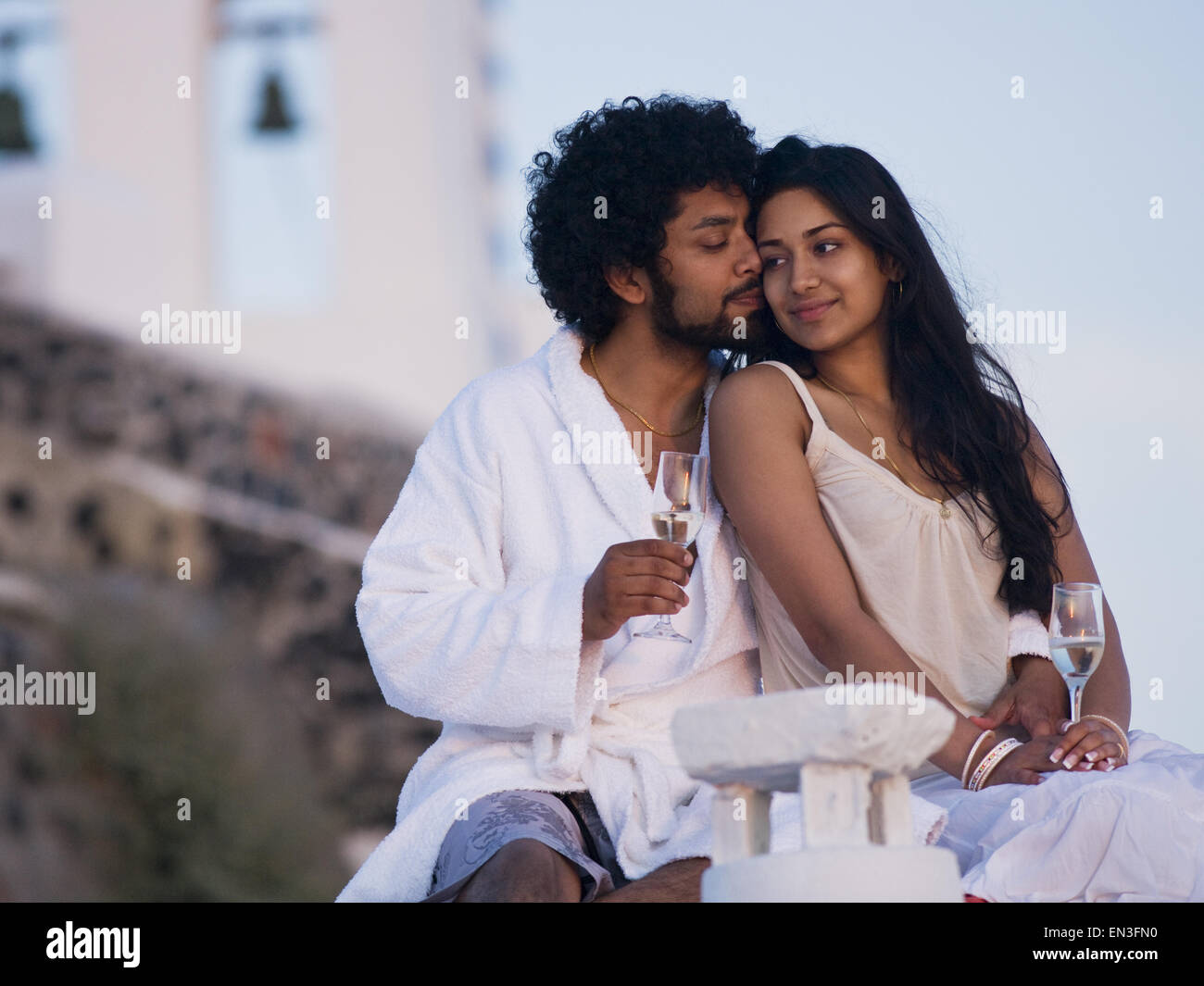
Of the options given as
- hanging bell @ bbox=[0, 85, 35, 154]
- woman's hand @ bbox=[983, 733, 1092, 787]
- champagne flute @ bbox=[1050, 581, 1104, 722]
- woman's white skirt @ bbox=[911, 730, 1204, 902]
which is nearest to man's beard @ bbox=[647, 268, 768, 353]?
champagne flute @ bbox=[1050, 581, 1104, 722]

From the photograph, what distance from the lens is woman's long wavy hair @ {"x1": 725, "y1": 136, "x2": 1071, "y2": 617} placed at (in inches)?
139

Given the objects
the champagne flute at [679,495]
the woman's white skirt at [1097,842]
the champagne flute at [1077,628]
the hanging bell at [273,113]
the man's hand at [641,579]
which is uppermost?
the hanging bell at [273,113]

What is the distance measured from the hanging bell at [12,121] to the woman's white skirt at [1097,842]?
8763mm

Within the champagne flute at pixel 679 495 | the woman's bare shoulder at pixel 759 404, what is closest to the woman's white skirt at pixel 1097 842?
the champagne flute at pixel 679 495

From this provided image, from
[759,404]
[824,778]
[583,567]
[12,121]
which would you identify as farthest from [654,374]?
[12,121]

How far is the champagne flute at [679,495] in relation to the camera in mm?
2830

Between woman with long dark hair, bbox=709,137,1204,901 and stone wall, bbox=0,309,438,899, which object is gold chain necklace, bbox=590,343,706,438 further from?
stone wall, bbox=0,309,438,899

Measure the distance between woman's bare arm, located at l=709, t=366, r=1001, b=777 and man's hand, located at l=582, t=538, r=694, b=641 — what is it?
42 cm

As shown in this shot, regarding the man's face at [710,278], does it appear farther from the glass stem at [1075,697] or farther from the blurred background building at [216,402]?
the blurred background building at [216,402]

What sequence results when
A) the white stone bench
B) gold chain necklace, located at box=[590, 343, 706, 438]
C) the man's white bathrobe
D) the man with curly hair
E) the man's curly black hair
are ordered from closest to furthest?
the white stone bench, the man with curly hair, the man's white bathrobe, gold chain necklace, located at box=[590, 343, 706, 438], the man's curly black hair

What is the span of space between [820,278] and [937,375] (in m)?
0.34

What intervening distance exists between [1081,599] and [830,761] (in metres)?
1.12

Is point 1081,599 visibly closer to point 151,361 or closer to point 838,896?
point 838,896

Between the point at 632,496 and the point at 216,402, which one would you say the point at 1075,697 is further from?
the point at 216,402
